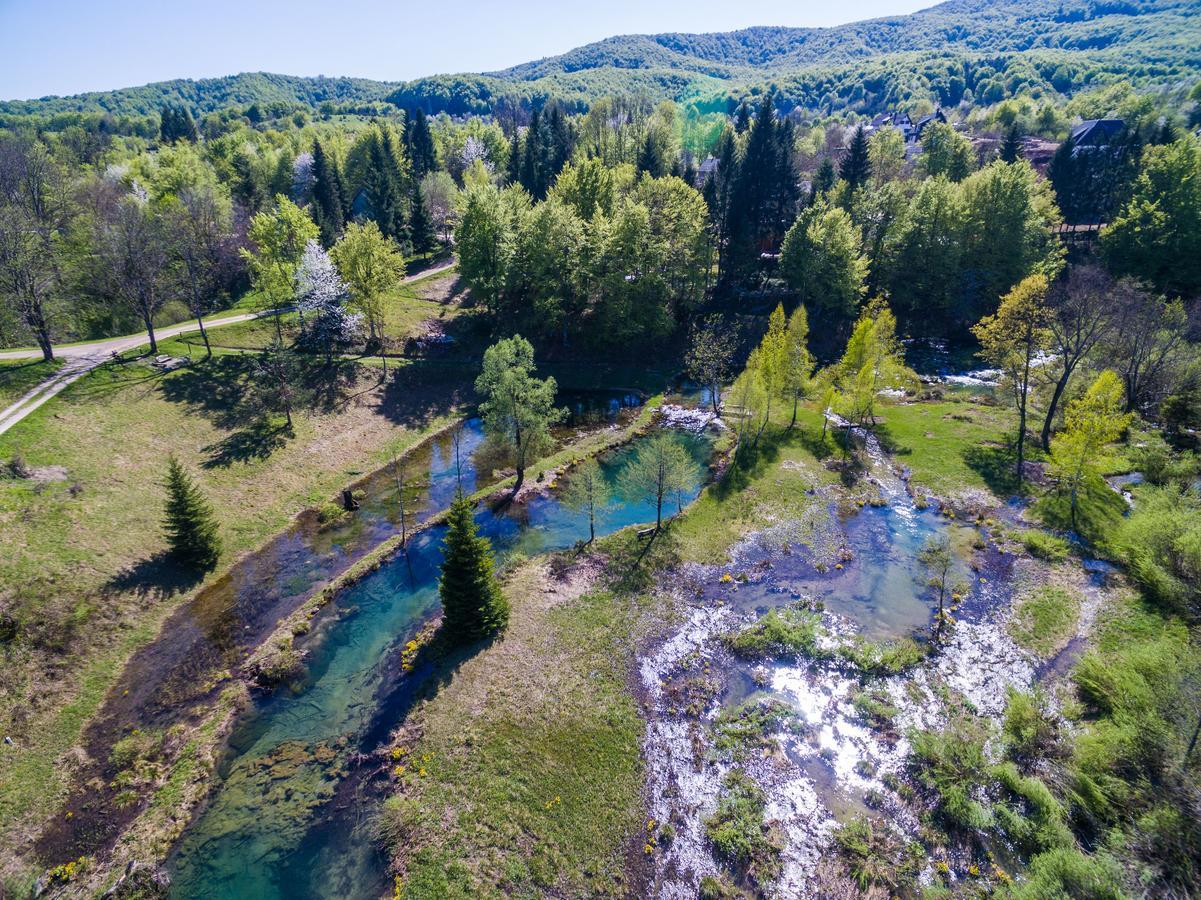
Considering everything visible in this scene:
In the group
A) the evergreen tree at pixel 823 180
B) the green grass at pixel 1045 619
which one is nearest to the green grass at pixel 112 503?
the green grass at pixel 1045 619

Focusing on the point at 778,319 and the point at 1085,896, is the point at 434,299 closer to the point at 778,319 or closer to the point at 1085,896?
the point at 778,319

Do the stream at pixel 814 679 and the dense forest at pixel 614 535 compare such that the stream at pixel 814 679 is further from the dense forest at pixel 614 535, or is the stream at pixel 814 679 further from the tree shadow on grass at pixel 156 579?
the tree shadow on grass at pixel 156 579

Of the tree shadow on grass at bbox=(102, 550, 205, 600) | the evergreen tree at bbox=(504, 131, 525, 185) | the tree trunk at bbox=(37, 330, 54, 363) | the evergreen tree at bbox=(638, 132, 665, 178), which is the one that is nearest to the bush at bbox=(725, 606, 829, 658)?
the tree shadow on grass at bbox=(102, 550, 205, 600)

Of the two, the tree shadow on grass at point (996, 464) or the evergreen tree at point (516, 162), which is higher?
the evergreen tree at point (516, 162)

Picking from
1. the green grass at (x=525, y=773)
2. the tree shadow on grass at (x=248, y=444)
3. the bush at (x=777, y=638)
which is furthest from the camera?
the tree shadow on grass at (x=248, y=444)

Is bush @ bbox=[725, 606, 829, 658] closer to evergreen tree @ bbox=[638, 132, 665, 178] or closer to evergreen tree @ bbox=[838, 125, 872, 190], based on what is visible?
evergreen tree @ bbox=[838, 125, 872, 190]

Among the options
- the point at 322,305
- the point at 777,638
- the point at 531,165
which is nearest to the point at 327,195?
the point at 531,165
